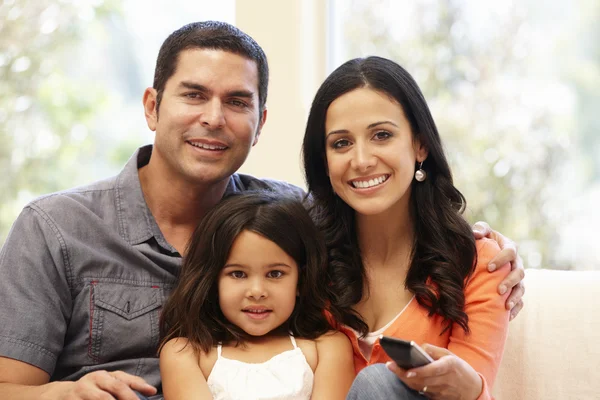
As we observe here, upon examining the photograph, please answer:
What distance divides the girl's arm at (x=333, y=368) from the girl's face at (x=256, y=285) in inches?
5.2

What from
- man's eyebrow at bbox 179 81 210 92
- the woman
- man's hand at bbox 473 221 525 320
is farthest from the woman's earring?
man's eyebrow at bbox 179 81 210 92

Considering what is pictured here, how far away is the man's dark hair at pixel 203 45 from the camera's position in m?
2.16

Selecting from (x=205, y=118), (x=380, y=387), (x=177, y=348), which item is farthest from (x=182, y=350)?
(x=205, y=118)

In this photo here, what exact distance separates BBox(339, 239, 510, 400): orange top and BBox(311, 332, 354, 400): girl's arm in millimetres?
Result: 45

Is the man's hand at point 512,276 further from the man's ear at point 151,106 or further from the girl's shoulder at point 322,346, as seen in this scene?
the man's ear at point 151,106

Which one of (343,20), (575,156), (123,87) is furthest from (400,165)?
(123,87)

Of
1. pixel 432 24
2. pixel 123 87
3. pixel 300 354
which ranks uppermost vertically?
pixel 432 24

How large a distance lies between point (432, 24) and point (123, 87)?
1457 millimetres

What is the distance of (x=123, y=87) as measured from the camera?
355 centimetres

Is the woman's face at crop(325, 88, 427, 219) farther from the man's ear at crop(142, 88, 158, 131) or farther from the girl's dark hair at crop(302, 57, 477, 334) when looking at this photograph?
the man's ear at crop(142, 88, 158, 131)

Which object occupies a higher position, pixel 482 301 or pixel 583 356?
pixel 482 301

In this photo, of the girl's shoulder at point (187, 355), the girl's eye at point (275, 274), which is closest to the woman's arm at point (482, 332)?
the girl's eye at point (275, 274)

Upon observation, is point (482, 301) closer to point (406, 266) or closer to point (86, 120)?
point (406, 266)

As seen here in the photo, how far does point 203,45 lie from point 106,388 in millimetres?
1008
